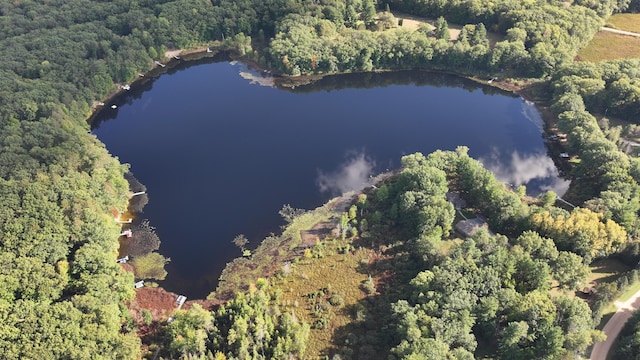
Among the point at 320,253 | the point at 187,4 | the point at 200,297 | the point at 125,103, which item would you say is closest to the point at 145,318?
the point at 200,297

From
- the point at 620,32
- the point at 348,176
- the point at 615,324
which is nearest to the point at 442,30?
the point at 620,32

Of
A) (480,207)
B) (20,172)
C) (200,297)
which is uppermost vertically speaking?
(20,172)

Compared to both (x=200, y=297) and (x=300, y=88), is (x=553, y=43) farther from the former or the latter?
(x=200, y=297)

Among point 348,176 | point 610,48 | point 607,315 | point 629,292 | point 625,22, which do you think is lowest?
point 607,315

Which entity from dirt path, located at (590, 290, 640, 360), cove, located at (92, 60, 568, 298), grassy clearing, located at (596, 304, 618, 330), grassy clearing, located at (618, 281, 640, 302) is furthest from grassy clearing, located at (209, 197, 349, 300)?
grassy clearing, located at (618, 281, 640, 302)

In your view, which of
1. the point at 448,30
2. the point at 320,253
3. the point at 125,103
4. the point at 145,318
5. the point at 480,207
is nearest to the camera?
the point at 145,318

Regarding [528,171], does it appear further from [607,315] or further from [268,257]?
[268,257]

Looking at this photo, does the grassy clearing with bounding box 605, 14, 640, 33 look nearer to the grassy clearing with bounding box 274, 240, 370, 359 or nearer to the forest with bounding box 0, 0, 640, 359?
the forest with bounding box 0, 0, 640, 359
